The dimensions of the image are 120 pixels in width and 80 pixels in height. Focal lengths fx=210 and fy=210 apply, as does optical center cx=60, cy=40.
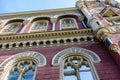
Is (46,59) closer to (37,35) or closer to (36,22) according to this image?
(37,35)

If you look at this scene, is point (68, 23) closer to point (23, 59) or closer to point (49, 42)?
point (49, 42)

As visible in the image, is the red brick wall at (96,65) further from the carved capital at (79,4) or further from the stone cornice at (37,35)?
the carved capital at (79,4)

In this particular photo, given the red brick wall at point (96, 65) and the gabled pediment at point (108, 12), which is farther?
the gabled pediment at point (108, 12)

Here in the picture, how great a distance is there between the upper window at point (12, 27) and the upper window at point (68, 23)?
154 inches

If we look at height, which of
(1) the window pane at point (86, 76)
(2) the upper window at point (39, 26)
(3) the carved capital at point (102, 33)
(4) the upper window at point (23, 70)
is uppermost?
(2) the upper window at point (39, 26)

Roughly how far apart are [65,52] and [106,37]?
2.61 meters

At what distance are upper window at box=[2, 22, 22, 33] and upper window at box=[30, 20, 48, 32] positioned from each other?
4.74ft

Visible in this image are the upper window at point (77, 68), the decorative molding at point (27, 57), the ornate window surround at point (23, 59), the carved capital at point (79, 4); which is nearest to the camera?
the upper window at point (77, 68)

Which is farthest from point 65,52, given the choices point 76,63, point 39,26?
point 39,26

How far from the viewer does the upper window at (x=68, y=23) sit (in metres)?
17.5

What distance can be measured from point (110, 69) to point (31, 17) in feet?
36.4

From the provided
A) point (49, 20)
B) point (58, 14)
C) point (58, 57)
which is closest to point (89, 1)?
point (58, 14)

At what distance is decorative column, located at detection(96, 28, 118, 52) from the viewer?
11102 mm

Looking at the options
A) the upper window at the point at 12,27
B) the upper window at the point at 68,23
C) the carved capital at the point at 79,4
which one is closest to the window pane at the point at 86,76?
the upper window at the point at 68,23
